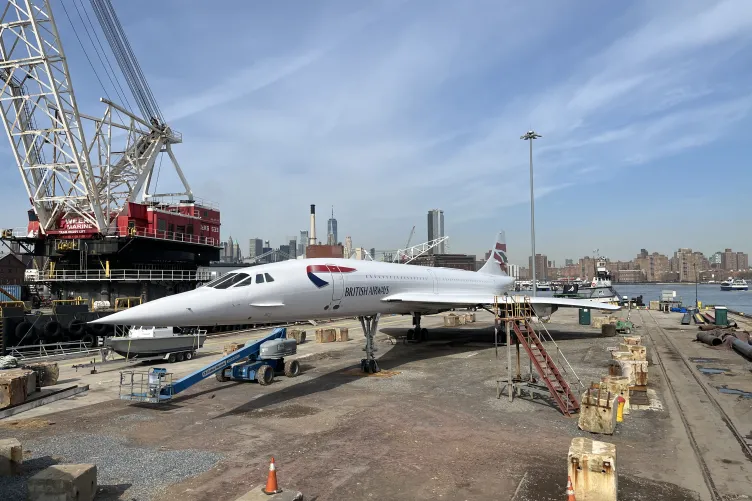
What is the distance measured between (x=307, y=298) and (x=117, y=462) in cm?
776

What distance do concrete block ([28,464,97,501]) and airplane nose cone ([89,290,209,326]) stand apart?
493cm

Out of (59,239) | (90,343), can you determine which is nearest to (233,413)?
(90,343)

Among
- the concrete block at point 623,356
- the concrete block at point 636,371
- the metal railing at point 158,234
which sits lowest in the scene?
the concrete block at point 636,371

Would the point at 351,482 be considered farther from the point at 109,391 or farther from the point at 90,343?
the point at 90,343

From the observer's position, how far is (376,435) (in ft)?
36.2

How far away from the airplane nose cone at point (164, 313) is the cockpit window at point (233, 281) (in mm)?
913

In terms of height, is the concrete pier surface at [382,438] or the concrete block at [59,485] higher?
the concrete block at [59,485]

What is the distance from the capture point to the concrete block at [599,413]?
431 inches

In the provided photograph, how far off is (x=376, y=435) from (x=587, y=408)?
→ 5066 mm

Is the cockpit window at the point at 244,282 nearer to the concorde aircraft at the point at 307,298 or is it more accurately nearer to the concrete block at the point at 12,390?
the concorde aircraft at the point at 307,298

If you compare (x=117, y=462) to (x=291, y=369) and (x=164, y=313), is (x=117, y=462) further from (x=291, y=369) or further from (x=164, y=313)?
(x=291, y=369)

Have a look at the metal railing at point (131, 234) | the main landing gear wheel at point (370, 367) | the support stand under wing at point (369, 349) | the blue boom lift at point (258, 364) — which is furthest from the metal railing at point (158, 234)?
the main landing gear wheel at point (370, 367)

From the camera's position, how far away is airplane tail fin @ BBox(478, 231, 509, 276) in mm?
41031

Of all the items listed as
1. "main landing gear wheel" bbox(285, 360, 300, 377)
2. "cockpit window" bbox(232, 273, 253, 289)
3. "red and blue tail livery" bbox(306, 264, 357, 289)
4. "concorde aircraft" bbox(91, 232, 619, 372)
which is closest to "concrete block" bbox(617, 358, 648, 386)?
"concorde aircraft" bbox(91, 232, 619, 372)
